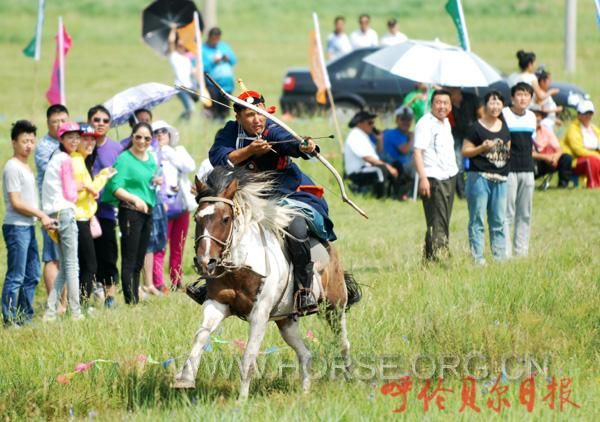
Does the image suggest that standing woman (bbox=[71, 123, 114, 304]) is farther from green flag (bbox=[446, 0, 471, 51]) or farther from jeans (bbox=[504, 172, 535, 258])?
green flag (bbox=[446, 0, 471, 51])

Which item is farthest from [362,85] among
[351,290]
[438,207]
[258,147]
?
[258,147]

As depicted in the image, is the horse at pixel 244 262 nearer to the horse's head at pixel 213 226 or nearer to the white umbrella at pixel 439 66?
the horse's head at pixel 213 226

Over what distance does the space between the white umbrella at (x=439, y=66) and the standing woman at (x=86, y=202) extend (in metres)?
4.99

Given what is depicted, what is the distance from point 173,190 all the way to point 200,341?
6.01 meters

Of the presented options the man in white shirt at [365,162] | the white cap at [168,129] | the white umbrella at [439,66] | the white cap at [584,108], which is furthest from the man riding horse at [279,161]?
the white cap at [584,108]

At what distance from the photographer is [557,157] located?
62.0 ft

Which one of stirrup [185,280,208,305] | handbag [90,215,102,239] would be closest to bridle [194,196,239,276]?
stirrup [185,280,208,305]

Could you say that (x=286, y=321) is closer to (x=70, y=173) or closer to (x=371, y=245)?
(x=70, y=173)

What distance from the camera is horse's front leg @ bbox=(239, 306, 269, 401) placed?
832 centimetres

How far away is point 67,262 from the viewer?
1197 cm

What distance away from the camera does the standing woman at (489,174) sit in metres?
13.2

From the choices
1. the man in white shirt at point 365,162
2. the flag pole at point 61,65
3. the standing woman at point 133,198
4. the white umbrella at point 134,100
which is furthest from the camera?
the man in white shirt at point 365,162

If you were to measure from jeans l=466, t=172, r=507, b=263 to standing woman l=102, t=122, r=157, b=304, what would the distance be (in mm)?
3668

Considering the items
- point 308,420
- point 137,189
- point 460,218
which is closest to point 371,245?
point 460,218
